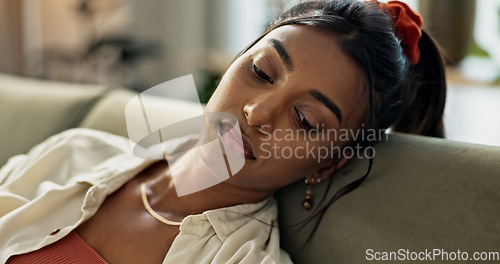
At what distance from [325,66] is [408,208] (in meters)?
0.30

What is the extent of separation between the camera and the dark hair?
0.94 meters

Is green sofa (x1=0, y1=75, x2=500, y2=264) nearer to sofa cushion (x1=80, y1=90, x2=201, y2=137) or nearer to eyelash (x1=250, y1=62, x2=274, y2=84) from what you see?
eyelash (x1=250, y1=62, x2=274, y2=84)

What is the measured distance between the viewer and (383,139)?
1.06 metres

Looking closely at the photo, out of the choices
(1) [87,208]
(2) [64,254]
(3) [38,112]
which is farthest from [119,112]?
(2) [64,254]

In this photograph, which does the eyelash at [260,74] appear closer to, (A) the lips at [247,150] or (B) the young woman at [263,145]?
(B) the young woman at [263,145]

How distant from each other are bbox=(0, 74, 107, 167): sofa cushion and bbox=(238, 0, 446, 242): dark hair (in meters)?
0.76

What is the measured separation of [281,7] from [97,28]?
284 centimetres

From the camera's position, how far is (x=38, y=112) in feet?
5.17

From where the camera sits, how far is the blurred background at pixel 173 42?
2.39m

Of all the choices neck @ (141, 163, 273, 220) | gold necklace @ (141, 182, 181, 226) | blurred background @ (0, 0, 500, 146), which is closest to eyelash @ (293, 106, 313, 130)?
neck @ (141, 163, 273, 220)

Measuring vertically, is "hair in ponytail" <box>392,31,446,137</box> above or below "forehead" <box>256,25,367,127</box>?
below

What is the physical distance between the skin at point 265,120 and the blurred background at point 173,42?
136cm

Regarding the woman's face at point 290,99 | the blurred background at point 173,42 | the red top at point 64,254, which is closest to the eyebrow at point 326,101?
the woman's face at point 290,99

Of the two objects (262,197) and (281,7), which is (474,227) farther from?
(281,7)
